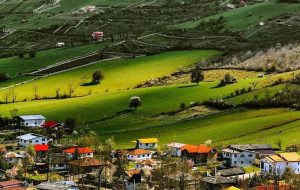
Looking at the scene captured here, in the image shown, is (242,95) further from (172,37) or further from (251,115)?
(172,37)

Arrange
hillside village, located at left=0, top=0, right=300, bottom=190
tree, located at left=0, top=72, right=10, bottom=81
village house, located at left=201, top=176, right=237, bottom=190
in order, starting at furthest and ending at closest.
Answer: tree, located at left=0, top=72, right=10, bottom=81 < hillside village, located at left=0, top=0, right=300, bottom=190 < village house, located at left=201, top=176, right=237, bottom=190

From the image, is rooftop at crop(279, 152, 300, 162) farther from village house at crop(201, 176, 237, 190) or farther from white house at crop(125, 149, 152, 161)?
white house at crop(125, 149, 152, 161)

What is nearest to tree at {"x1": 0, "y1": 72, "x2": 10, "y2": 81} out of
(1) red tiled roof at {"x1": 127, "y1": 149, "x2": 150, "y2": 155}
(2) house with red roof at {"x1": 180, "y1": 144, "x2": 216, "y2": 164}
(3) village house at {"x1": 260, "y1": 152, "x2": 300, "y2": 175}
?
(1) red tiled roof at {"x1": 127, "y1": 149, "x2": 150, "y2": 155}

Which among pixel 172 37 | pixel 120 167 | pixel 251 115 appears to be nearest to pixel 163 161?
pixel 120 167

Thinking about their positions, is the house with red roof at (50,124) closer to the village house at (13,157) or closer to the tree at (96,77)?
the village house at (13,157)

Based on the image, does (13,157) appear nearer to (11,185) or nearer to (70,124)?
(11,185)

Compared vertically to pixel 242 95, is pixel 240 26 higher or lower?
higher

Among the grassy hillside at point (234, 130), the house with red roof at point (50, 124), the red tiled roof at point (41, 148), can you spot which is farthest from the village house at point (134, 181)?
the house with red roof at point (50, 124)
